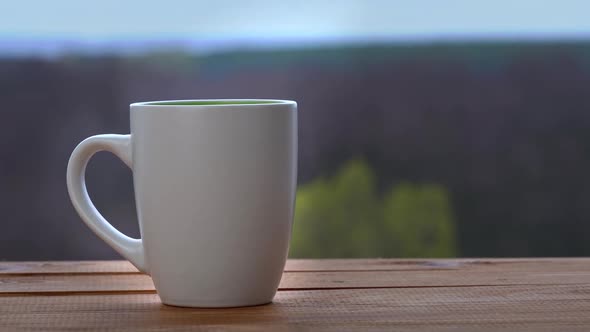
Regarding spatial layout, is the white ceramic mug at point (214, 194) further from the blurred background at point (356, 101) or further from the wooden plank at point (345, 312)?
the blurred background at point (356, 101)

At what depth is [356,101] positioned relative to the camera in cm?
329

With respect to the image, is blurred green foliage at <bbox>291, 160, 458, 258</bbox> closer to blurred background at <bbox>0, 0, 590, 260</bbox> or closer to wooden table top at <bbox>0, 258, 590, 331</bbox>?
blurred background at <bbox>0, 0, 590, 260</bbox>

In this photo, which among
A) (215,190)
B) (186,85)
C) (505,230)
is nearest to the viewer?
(215,190)

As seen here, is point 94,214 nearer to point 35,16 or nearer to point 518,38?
point 35,16

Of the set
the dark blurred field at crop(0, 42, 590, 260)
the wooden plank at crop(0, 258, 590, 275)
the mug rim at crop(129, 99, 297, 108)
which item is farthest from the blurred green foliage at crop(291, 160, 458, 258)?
the mug rim at crop(129, 99, 297, 108)

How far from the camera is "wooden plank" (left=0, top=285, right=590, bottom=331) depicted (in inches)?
21.0

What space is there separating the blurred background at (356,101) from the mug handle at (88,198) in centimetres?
232

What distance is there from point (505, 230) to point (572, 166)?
0.40 m

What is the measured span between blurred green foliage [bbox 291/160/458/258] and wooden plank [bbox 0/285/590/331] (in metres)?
2.73

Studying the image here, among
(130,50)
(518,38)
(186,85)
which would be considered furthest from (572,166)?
(130,50)

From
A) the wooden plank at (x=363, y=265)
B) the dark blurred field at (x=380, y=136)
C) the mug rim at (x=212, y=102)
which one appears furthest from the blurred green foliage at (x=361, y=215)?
the mug rim at (x=212, y=102)

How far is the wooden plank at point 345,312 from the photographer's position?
0.53m

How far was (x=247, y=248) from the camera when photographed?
583mm

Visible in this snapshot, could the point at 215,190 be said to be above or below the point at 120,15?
above
